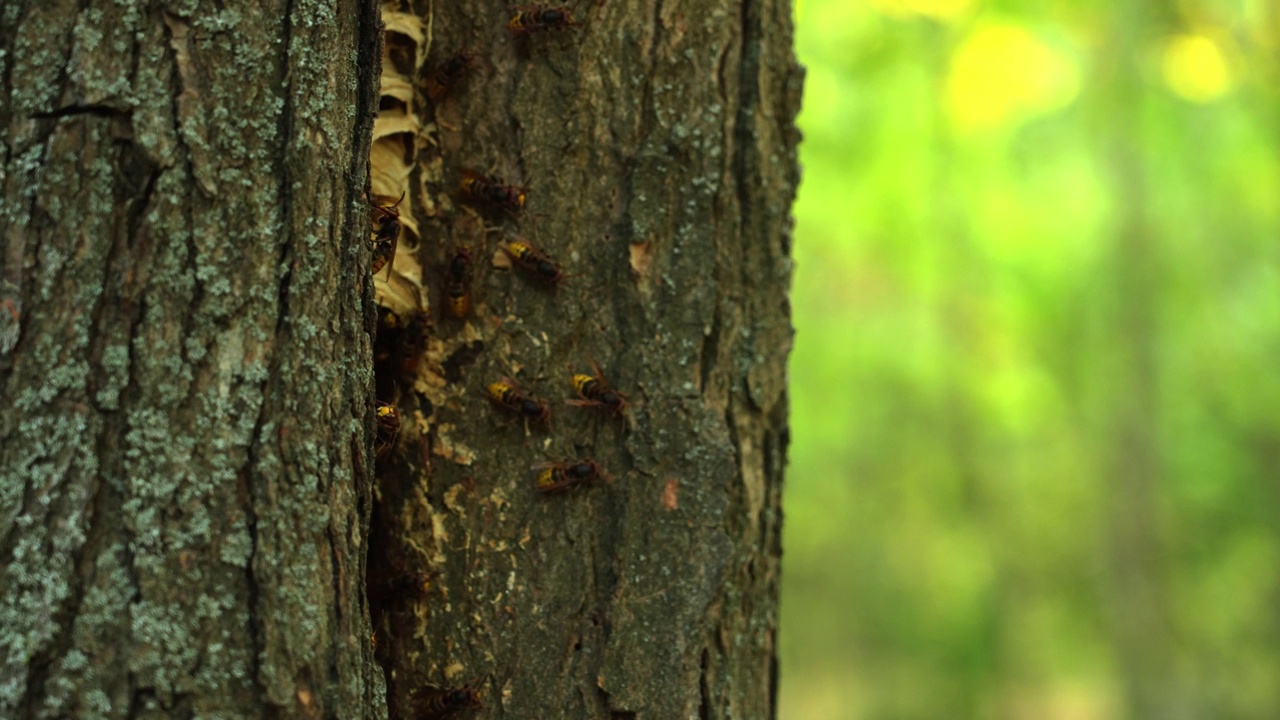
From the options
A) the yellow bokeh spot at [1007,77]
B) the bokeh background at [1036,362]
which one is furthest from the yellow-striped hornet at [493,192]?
the yellow bokeh spot at [1007,77]

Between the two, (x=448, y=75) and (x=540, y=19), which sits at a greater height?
(x=540, y=19)

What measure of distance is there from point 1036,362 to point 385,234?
1475 centimetres

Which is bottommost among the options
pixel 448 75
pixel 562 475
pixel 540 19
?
pixel 562 475

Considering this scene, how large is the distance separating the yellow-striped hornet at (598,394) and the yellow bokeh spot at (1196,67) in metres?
10.0

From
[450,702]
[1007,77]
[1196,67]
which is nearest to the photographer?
[450,702]

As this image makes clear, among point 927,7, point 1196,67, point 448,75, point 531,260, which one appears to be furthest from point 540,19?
point 1196,67

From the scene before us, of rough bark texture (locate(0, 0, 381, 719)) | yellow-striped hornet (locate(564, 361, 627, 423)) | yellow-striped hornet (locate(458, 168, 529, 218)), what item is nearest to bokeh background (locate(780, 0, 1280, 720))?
yellow-striped hornet (locate(564, 361, 627, 423))

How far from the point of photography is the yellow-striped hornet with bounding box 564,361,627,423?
98.7 inches

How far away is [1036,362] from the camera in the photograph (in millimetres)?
15859

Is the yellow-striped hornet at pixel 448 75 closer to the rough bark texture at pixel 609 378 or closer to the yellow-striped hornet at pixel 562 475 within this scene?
the rough bark texture at pixel 609 378

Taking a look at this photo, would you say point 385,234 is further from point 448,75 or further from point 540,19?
point 540,19

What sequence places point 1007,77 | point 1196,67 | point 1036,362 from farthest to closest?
point 1036,362
point 1007,77
point 1196,67

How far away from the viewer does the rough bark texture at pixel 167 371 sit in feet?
6.02

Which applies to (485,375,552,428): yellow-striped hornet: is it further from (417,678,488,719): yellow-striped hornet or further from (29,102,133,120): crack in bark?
(29,102,133,120): crack in bark
